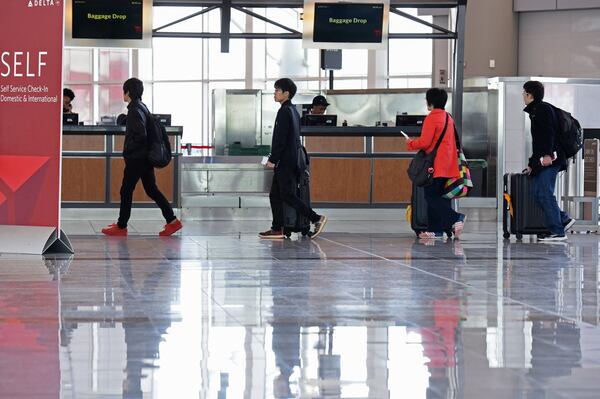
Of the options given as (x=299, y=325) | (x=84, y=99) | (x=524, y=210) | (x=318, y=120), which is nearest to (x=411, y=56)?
(x=84, y=99)

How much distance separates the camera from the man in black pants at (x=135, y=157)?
1091 cm

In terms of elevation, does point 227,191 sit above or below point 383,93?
below

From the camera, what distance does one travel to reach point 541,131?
1032 cm

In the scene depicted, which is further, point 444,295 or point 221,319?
point 444,295

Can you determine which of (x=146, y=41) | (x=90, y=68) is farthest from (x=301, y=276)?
(x=90, y=68)

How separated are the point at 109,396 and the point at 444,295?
3021 millimetres

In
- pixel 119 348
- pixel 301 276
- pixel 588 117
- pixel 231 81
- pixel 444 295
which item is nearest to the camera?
pixel 119 348

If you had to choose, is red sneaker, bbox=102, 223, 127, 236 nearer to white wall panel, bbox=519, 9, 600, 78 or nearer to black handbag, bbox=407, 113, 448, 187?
black handbag, bbox=407, 113, 448, 187

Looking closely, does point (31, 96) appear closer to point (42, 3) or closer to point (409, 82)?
point (42, 3)

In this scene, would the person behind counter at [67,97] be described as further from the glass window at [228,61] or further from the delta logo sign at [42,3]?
the glass window at [228,61]

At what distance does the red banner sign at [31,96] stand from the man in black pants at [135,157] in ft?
7.81

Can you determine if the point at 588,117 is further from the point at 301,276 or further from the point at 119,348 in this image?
the point at 119,348

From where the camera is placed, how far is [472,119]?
2012 centimetres

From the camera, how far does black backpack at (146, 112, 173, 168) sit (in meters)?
10.9
